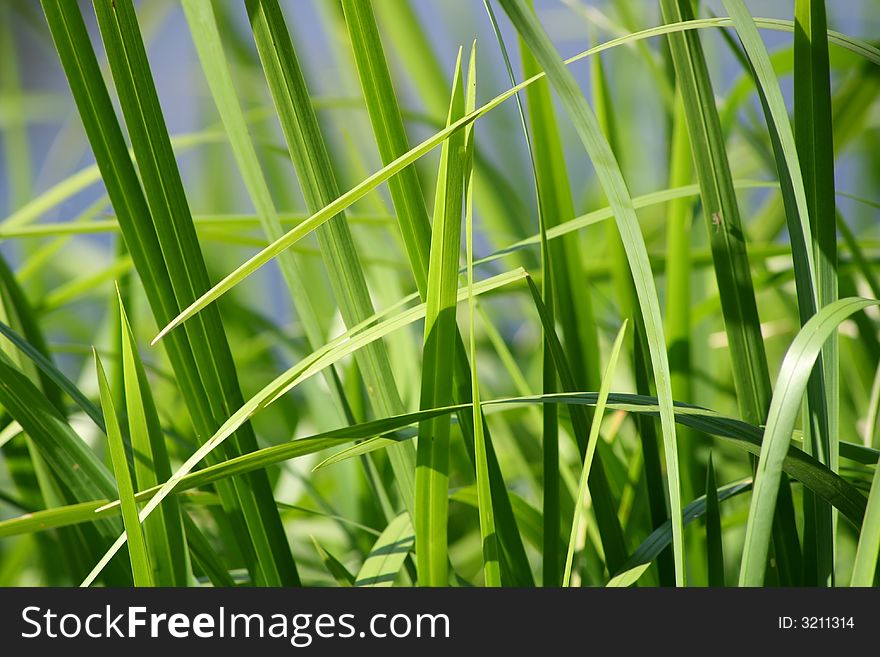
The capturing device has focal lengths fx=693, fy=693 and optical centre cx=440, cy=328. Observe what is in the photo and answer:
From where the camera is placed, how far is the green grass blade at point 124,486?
0.50ft

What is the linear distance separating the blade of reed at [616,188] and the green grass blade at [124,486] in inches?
4.6

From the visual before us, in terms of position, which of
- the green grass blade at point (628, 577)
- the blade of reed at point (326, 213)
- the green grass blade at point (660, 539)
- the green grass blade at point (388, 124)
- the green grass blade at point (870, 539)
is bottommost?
the green grass blade at point (870, 539)

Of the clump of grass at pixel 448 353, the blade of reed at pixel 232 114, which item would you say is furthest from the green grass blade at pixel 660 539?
the blade of reed at pixel 232 114

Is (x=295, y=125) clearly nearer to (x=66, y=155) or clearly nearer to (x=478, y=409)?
(x=478, y=409)

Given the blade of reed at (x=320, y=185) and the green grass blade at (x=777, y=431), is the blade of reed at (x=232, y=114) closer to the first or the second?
the blade of reed at (x=320, y=185)

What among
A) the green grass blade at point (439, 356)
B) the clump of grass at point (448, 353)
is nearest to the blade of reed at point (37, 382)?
the clump of grass at point (448, 353)

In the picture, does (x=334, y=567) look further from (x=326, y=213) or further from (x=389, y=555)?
(x=326, y=213)

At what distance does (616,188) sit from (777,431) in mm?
59

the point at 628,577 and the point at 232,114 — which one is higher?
the point at 232,114

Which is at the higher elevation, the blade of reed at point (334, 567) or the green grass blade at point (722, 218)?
the green grass blade at point (722, 218)

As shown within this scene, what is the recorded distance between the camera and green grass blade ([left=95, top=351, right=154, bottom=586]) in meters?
0.15

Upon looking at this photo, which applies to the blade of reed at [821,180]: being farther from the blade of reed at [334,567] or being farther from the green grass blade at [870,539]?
the blade of reed at [334,567]

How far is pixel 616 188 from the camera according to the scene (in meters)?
0.15

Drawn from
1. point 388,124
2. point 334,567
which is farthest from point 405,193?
point 334,567
